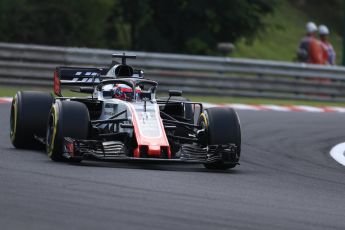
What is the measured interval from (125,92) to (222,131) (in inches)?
46.9

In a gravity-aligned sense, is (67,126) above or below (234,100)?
above

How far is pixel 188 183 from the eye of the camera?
9.23 metres

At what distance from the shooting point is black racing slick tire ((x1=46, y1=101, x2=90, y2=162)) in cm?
1041

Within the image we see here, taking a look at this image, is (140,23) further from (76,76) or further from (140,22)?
(76,76)

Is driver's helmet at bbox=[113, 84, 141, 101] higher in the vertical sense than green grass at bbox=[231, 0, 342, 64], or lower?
higher

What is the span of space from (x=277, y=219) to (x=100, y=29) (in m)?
20.0

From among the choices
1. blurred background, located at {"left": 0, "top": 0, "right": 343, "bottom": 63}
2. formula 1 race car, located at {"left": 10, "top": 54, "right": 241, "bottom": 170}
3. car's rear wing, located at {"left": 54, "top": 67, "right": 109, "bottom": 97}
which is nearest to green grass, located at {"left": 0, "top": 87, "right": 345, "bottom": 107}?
blurred background, located at {"left": 0, "top": 0, "right": 343, "bottom": 63}

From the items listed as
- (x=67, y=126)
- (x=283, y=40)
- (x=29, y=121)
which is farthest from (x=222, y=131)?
(x=283, y=40)

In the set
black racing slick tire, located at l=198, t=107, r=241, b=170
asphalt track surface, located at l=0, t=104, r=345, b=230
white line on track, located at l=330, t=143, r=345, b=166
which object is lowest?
white line on track, located at l=330, t=143, r=345, b=166

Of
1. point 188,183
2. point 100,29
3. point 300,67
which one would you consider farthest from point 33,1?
point 188,183

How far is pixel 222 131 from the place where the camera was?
10844mm

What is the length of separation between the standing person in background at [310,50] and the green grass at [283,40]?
13.1 metres

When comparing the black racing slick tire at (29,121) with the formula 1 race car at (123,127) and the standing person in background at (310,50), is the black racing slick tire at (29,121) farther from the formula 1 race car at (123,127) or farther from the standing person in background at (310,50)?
the standing person in background at (310,50)

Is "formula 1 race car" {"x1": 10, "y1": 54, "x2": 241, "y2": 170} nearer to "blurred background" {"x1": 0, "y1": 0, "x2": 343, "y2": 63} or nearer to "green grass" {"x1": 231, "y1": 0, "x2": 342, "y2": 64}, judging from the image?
"blurred background" {"x1": 0, "y1": 0, "x2": 343, "y2": 63}
